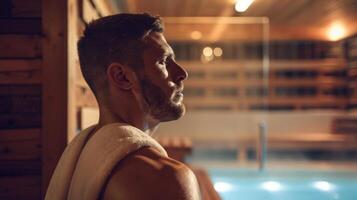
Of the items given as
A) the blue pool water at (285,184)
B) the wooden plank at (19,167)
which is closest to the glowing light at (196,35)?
the blue pool water at (285,184)

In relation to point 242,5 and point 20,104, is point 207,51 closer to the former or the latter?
point 242,5

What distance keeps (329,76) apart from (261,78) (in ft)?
7.58

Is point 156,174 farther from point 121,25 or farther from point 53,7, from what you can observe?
point 53,7

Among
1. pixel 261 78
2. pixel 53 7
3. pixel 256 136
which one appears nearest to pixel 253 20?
pixel 261 78

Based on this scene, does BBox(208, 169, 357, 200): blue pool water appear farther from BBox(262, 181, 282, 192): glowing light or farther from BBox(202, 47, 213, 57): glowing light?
BBox(202, 47, 213, 57): glowing light

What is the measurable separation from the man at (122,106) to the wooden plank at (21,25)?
3.58 ft

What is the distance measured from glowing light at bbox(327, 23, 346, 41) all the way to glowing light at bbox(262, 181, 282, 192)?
326 centimetres

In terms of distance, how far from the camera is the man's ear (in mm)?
986

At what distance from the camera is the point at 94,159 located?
928mm

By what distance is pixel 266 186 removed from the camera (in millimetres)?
5367

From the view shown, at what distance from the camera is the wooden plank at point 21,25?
6.48 feet

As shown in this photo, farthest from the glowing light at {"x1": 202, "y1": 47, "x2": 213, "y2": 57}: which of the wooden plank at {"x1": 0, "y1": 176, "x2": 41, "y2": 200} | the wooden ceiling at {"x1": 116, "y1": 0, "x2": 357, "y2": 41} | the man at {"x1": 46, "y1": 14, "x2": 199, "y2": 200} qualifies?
the man at {"x1": 46, "y1": 14, "x2": 199, "y2": 200}

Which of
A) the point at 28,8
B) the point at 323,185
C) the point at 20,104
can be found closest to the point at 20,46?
the point at 28,8

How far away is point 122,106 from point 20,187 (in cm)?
127
